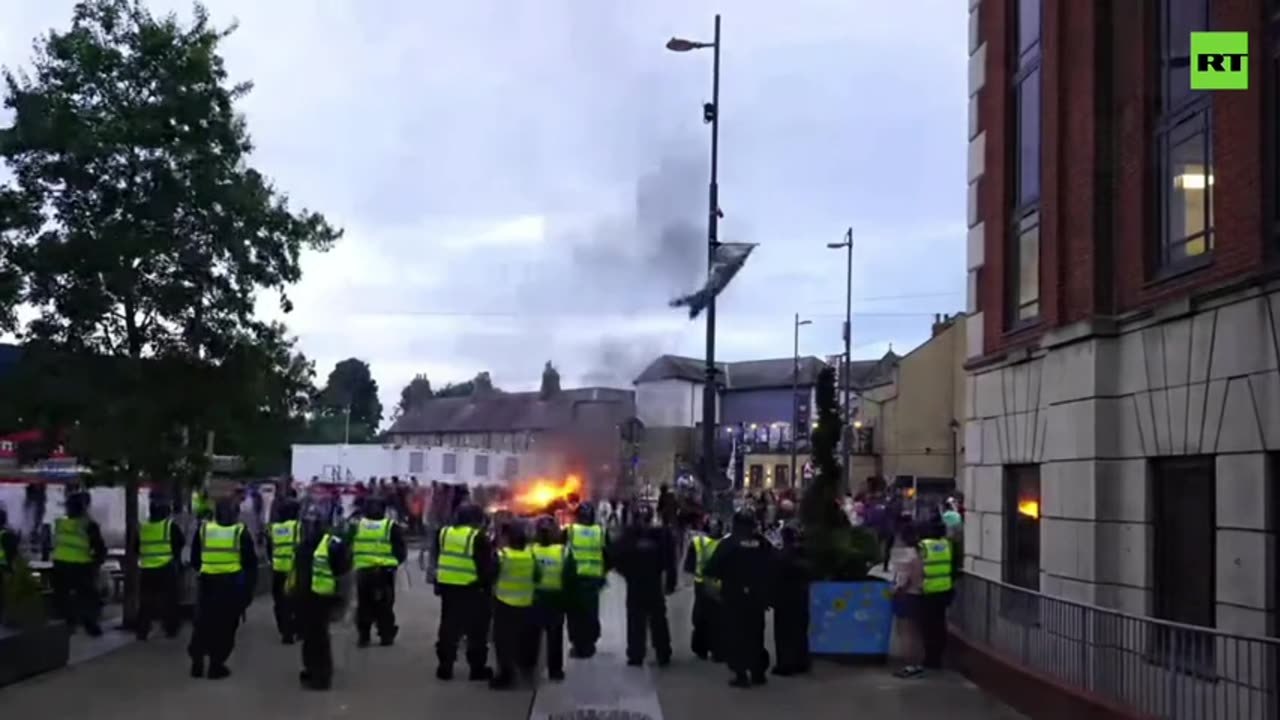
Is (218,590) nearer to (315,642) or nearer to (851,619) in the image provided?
(315,642)

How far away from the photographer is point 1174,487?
1205 centimetres

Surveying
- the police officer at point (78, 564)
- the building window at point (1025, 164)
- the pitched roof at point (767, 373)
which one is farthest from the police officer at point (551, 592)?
the pitched roof at point (767, 373)

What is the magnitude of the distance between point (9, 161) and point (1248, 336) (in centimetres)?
1301

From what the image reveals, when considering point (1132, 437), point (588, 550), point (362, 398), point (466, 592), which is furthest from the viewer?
point (362, 398)

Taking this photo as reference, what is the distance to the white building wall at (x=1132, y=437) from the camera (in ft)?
33.6

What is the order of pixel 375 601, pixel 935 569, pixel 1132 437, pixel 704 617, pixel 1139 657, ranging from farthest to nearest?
pixel 375 601 → pixel 704 617 → pixel 935 569 → pixel 1132 437 → pixel 1139 657

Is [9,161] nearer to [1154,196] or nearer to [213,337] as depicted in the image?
[213,337]

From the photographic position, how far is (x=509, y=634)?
1269 cm

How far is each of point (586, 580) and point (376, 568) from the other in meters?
2.57

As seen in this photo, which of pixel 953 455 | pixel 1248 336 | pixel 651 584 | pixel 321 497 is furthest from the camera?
pixel 953 455

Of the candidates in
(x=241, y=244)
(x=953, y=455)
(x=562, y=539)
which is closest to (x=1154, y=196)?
(x=562, y=539)

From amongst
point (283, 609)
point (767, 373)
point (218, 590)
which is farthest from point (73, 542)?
point (767, 373)

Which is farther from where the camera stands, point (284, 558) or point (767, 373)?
point (767, 373)

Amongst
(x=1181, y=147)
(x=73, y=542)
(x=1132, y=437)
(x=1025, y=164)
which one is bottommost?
(x=73, y=542)
